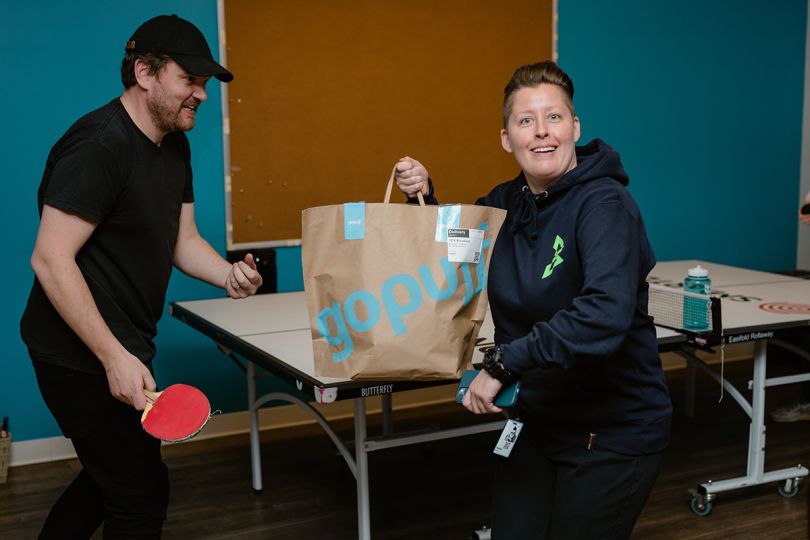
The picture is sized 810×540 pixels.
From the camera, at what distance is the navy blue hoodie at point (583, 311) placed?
4.91 ft

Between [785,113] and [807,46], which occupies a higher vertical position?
[807,46]

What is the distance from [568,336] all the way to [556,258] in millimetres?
215

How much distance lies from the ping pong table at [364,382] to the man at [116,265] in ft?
1.60

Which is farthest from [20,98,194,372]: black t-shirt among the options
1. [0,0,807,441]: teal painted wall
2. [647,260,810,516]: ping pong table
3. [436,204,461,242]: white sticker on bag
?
[0,0,807,441]: teal painted wall

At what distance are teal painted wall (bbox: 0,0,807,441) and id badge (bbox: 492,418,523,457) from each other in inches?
103

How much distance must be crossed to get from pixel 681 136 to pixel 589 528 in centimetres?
402

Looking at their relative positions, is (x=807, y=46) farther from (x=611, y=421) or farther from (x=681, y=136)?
(x=611, y=421)

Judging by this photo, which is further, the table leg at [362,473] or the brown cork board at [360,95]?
the brown cork board at [360,95]

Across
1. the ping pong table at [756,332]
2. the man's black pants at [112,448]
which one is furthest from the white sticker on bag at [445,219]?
the ping pong table at [756,332]

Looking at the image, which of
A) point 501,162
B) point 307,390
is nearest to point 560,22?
point 501,162

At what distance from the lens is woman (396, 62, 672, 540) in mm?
1515

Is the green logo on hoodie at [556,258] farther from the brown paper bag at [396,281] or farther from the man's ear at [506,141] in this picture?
the man's ear at [506,141]

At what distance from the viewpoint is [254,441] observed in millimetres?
3480

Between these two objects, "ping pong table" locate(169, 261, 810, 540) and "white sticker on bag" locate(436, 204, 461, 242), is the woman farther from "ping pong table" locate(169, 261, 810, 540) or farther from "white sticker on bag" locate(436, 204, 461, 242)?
"ping pong table" locate(169, 261, 810, 540)
